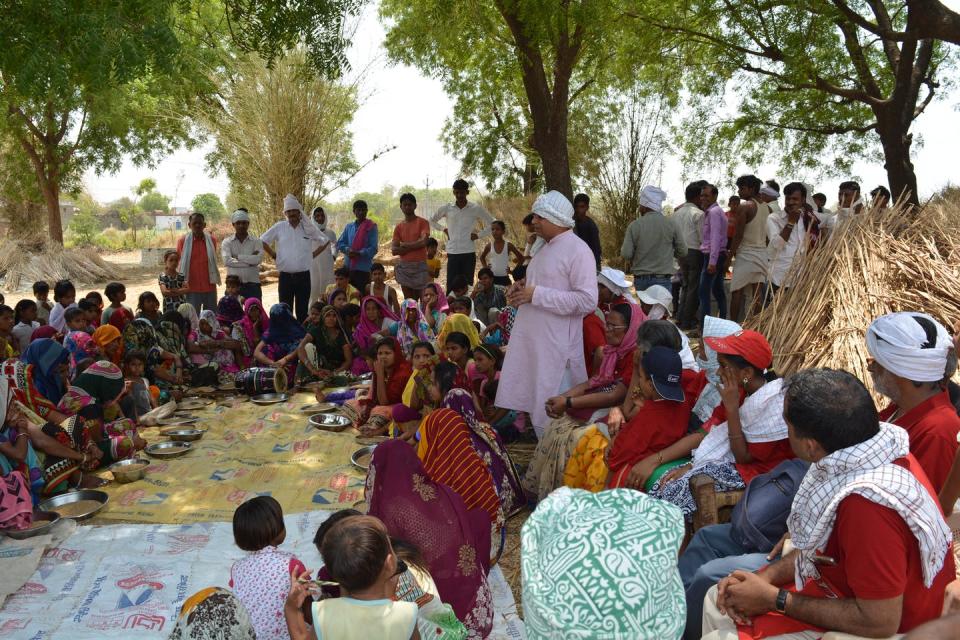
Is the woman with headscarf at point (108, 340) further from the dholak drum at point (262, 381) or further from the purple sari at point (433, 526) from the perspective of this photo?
the purple sari at point (433, 526)

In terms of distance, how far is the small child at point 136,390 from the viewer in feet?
18.8

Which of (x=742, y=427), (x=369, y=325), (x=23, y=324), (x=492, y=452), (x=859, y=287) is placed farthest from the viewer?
(x=369, y=325)

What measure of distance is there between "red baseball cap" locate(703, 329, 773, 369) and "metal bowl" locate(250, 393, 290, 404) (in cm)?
450

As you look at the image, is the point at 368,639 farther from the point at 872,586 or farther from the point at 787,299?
the point at 787,299

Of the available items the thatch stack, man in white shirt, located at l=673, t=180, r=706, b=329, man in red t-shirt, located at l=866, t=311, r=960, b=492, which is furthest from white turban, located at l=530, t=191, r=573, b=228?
the thatch stack

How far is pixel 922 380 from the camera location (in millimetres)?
2322

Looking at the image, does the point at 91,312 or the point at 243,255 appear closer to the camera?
the point at 91,312

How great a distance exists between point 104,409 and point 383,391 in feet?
6.85

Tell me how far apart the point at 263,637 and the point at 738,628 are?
60.8 inches

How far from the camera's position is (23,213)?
18438 millimetres

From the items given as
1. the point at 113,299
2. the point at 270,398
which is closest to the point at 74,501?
the point at 270,398

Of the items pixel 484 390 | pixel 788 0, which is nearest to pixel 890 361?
pixel 484 390

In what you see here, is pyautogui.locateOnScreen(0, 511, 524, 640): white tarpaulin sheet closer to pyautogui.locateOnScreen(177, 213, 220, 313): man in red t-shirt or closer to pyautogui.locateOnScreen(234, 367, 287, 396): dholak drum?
pyautogui.locateOnScreen(234, 367, 287, 396): dholak drum

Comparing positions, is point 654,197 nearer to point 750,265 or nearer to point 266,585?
point 750,265
